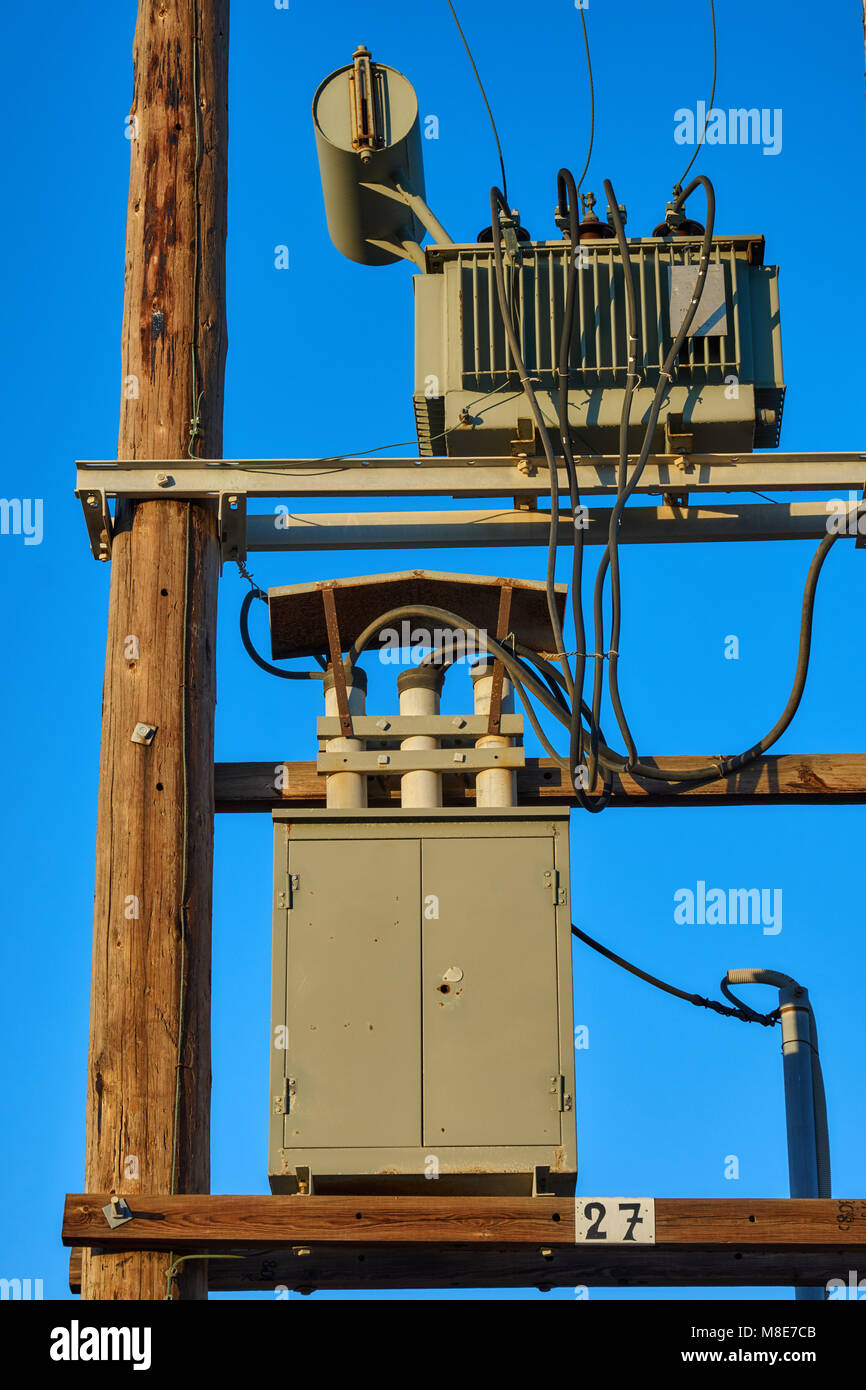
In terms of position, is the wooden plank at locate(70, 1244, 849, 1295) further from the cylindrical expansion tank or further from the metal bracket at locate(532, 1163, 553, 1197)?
the cylindrical expansion tank

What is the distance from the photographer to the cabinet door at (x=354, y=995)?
21.2 feet

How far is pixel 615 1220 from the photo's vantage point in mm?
6141

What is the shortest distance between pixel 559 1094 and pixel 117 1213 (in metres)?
1.34

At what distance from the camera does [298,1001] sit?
6582 millimetres

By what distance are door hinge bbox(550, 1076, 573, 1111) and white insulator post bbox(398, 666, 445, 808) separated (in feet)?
3.30

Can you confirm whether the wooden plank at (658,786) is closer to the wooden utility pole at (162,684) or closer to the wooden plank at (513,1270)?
the wooden utility pole at (162,684)

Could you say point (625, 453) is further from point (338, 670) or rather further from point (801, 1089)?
point (801, 1089)

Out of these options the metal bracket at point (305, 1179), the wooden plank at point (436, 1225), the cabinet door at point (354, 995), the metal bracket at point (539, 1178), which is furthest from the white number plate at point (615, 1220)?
the metal bracket at point (305, 1179)

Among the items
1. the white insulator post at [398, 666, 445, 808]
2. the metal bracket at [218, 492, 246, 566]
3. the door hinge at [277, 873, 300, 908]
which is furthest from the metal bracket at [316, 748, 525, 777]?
the metal bracket at [218, 492, 246, 566]

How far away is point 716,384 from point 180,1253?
11.4 feet

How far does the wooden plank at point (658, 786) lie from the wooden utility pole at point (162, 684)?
0.26 metres

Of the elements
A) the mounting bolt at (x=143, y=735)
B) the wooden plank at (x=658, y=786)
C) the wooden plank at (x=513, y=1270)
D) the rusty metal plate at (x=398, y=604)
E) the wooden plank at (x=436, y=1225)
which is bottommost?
the wooden plank at (x=513, y=1270)

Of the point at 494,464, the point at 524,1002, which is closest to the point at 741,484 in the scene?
the point at 494,464

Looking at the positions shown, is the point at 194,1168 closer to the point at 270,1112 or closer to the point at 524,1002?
the point at 270,1112
